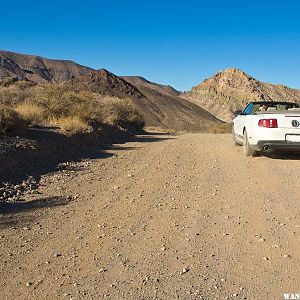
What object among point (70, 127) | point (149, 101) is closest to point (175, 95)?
point (149, 101)

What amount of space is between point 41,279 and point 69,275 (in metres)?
0.27

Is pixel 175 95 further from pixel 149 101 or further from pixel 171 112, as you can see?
pixel 171 112

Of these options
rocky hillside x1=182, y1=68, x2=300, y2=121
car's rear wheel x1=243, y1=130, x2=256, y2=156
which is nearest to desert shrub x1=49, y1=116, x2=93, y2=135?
car's rear wheel x1=243, y1=130, x2=256, y2=156

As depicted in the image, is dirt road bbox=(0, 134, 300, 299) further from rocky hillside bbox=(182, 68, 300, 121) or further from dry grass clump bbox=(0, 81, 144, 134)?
rocky hillside bbox=(182, 68, 300, 121)

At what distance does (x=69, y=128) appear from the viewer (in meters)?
16.4

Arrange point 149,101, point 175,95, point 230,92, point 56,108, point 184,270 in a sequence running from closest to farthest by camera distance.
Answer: point 184,270, point 56,108, point 149,101, point 230,92, point 175,95

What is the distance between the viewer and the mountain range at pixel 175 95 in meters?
95.1

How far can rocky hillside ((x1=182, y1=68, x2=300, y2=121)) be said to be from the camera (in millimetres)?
136000

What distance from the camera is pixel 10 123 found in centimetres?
1296

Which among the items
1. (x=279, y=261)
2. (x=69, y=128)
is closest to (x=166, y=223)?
(x=279, y=261)

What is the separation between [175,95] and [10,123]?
14379cm

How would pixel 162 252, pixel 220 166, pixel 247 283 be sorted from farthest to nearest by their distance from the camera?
1. pixel 220 166
2. pixel 162 252
3. pixel 247 283

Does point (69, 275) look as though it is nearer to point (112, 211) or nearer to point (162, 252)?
point (162, 252)

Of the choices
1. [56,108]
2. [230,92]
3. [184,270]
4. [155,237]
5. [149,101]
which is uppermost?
[230,92]
